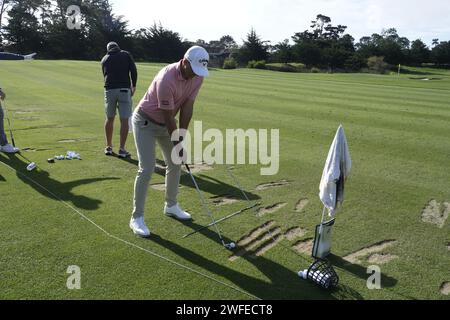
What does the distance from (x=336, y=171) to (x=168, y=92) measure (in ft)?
6.92

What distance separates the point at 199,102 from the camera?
634 inches

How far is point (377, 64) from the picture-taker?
2554 inches

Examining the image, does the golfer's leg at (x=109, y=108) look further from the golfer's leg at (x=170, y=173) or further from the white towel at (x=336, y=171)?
the white towel at (x=336, y=171)

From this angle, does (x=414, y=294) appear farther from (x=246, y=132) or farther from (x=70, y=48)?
(x=70, y=48)

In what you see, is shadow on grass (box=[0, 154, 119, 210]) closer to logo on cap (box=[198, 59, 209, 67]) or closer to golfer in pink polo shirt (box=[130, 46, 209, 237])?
golfer in pink polo shirt (box=[130, 46, 209, 237])

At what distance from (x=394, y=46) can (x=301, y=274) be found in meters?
75.6

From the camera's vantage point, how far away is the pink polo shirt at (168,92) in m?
4.82

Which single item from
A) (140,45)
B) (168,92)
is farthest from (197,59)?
(140,45)

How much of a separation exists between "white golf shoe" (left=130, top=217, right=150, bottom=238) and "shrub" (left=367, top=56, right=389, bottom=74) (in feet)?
210

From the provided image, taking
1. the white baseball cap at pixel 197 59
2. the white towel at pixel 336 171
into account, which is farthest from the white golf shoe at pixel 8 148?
the white towel at pixel 336 171

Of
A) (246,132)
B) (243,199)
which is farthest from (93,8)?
(243,199)

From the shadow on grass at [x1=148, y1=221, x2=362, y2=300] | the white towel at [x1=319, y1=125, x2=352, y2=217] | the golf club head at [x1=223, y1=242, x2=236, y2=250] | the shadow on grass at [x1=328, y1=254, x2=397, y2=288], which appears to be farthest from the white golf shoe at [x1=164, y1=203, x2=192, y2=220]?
the white towel at [x1=319, y1=125, x2=352, y2=217]

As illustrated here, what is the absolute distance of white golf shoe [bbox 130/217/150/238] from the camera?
16.5 ft

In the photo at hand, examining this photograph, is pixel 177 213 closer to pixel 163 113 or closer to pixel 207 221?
pixel 207 221
